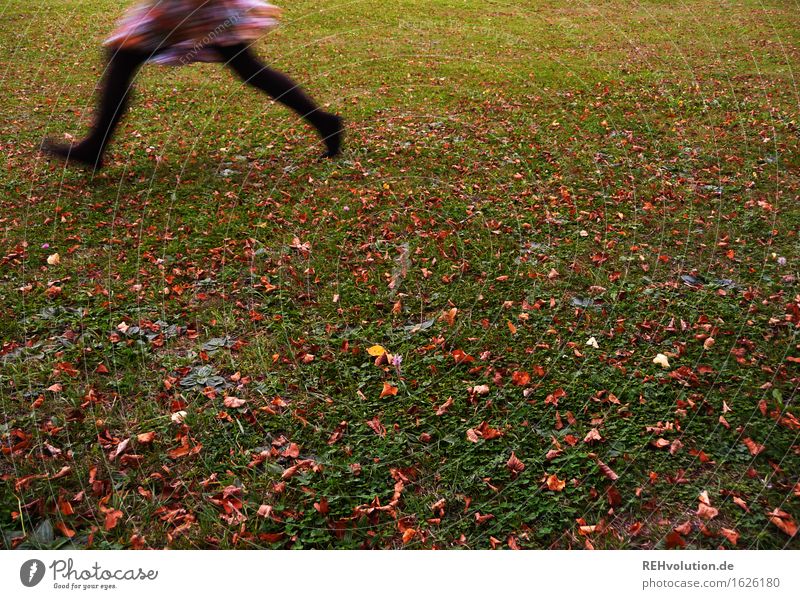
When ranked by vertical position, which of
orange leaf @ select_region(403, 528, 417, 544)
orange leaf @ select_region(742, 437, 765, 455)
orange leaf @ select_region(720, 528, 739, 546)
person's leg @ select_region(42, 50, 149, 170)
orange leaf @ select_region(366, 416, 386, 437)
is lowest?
orange leaf @ select_region(403, 528, 417, 544)

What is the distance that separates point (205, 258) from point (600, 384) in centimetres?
327

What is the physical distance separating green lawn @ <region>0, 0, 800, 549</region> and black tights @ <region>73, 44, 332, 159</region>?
74 centimetres

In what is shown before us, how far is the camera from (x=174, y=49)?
4703 mm

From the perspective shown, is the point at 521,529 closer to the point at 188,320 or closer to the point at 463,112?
the point at 188,320

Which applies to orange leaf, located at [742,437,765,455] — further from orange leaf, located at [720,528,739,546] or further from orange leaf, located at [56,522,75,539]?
orange leaf, located at [56,522,75,539]

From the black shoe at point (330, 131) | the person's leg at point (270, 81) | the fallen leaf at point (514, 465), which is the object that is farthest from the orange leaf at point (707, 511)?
the black shoe at point (330, 131)

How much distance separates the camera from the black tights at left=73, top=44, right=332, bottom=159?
16.0 ft

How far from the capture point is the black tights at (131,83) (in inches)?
191

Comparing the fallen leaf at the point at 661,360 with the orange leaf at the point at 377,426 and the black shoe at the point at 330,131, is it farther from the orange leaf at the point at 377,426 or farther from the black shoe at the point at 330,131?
the black shoe at the point at 330,131

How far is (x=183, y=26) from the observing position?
460 centimetres

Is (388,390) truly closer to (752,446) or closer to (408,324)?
(408,324)

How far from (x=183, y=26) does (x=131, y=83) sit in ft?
2.52

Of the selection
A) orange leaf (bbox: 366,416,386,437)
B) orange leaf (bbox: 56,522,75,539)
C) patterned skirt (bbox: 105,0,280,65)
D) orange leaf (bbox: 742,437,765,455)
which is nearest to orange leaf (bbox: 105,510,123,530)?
orange leaf (bbox: 56,522,75,539)
